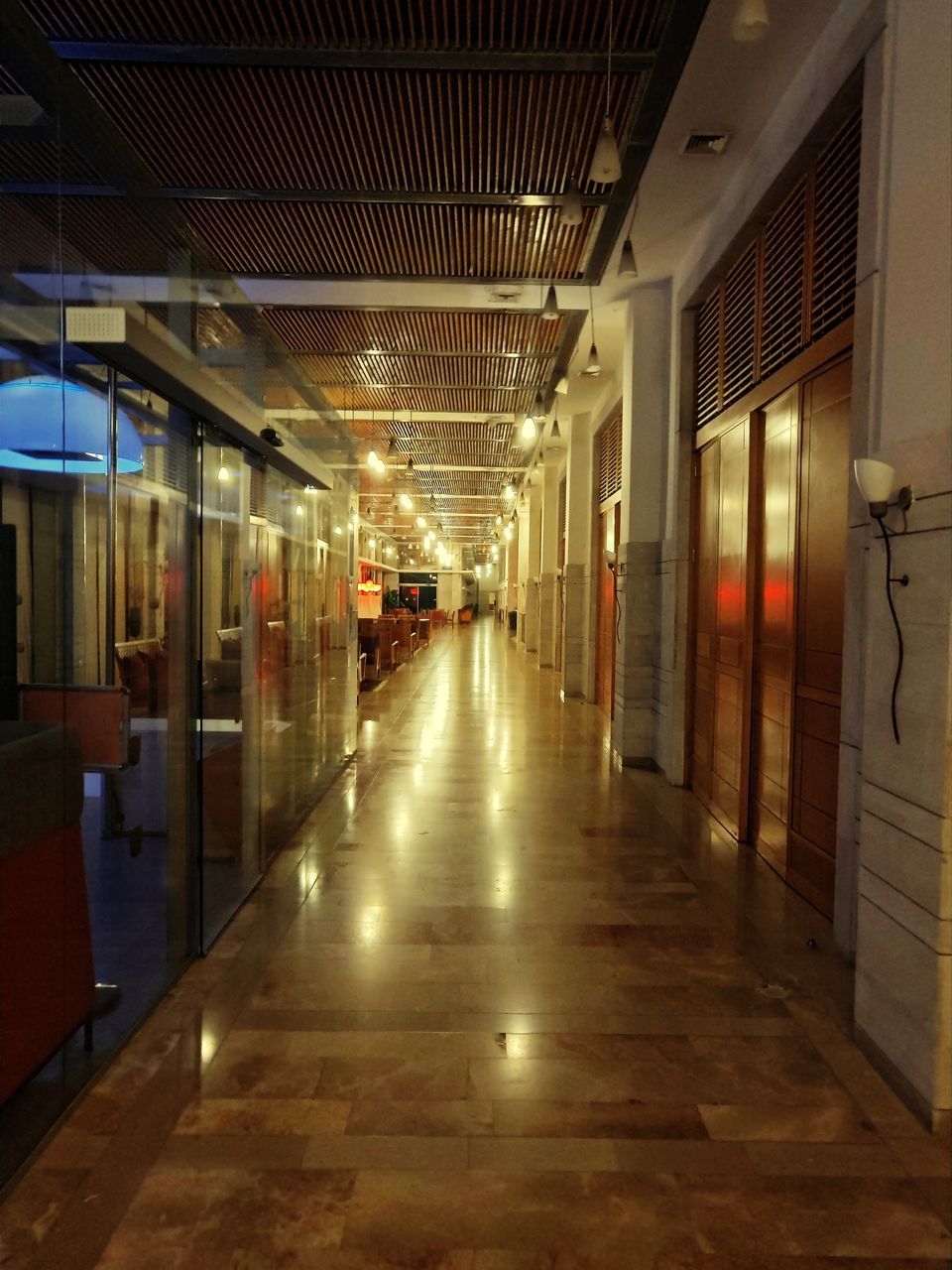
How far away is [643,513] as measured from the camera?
6320 mm

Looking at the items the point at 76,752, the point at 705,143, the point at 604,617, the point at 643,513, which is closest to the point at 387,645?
the point at 604,617

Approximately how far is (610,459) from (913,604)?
7.30 metres

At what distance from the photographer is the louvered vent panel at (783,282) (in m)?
3.80

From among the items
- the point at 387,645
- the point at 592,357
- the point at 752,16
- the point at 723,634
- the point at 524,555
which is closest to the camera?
the point at 752,16

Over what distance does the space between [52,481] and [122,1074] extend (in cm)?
171

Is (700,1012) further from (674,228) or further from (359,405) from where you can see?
(359,405)

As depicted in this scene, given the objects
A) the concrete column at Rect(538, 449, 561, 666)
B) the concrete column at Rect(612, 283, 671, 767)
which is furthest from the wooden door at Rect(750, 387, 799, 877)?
the concrete column at Rect(538, 449, 561, 666)

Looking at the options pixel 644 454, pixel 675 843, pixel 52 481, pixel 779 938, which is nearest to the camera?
pixel 52 481

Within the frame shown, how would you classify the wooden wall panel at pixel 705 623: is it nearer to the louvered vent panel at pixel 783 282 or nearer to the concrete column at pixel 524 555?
the louvered vent panel at pixel 783 282

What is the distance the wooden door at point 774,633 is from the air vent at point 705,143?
1.33 meters

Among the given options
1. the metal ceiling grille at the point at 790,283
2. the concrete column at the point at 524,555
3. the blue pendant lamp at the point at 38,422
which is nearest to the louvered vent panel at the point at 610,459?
the metal ceiling grille at the point at 790,283

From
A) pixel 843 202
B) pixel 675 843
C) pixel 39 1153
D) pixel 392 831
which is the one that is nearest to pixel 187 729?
pixel 39 1153

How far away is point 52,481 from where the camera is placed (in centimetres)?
237

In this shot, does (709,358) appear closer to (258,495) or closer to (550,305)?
(550,305)
